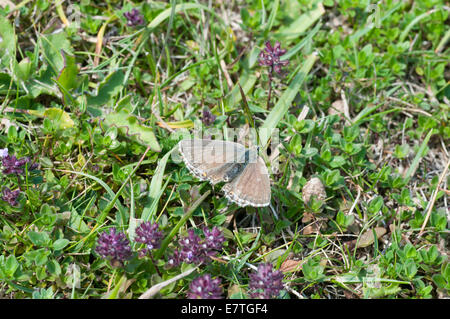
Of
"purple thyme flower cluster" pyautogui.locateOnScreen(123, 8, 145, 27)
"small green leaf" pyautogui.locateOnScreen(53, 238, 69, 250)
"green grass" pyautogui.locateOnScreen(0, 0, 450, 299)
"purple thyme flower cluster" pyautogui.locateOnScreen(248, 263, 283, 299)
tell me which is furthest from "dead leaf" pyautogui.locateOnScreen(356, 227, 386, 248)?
"purple thyme flower cluster" pyautogui.locateOnScreen(123, 8, 145, 27)

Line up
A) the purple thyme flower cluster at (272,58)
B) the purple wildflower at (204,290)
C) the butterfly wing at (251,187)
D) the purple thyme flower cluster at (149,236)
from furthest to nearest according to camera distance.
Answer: the purple thyme flower cluster at (272,58), the butterfly wing at (251,187), the purple thyme flower cluster at (149,236), the purple wildflower at (204,290)

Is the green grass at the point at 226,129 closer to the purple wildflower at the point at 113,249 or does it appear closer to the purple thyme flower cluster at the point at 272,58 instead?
the purple wildflower at the point at 113,249

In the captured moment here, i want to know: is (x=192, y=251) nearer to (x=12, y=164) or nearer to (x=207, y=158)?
(x=207, y=158)

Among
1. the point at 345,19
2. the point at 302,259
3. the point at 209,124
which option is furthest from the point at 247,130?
the point at 345,19

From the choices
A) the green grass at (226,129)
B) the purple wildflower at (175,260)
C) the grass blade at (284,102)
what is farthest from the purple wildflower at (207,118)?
the purple wildflower at (175,260)

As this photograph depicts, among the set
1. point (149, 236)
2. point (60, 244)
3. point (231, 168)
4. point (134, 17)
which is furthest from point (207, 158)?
point (134, 17)

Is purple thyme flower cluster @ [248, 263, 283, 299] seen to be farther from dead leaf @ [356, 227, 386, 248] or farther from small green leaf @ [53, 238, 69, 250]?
small green leaf @ [53, 238, 69, 250]
